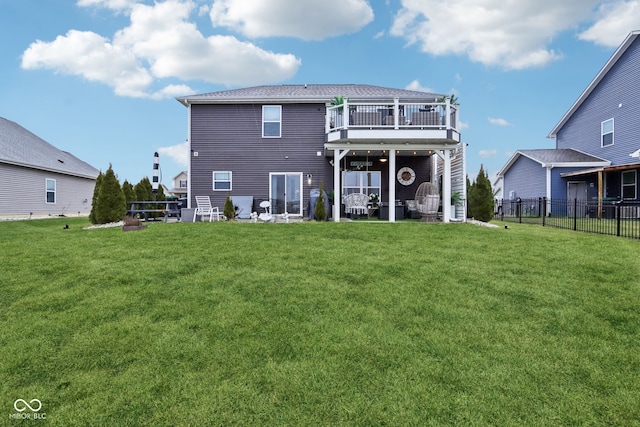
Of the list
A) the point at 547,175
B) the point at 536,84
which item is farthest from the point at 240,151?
the point at 536,84

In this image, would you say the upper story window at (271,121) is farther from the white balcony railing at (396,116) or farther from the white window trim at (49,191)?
the white window trim at (49,191)

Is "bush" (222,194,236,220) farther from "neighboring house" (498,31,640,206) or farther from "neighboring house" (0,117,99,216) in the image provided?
"neighboring house" (498,31,640,206)

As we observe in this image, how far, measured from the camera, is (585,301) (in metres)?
4.12

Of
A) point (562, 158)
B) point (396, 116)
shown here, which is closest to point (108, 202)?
point (396, 116)

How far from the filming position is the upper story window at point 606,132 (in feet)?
59.9

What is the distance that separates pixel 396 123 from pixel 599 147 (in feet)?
49.8

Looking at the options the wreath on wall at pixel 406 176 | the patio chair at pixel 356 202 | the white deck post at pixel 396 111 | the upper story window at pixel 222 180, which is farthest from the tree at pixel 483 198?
the upper story window at pixel 222 180

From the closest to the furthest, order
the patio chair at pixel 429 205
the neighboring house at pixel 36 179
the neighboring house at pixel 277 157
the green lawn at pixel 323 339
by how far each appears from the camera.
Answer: the green lawn at pixel 323 339 → the patio chair at pixel 429 205 → the neighboring house at pixel 277 157 → the neighboring house at pixel 36 179

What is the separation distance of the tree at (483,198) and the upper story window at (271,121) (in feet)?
27.9

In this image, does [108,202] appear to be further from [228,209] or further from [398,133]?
[398,133]

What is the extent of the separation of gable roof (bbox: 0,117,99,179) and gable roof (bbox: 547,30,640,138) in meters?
31.8

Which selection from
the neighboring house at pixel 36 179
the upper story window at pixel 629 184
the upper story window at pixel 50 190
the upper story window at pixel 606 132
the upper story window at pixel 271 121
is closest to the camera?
the upper story window at pixel 271 121

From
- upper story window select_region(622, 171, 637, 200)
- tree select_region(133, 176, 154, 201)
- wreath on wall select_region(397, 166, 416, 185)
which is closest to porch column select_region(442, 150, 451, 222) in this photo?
wreath on wall select_region(397, 166, 416, 185)

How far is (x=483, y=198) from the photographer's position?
12.4 metres
